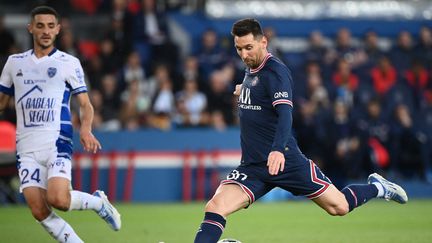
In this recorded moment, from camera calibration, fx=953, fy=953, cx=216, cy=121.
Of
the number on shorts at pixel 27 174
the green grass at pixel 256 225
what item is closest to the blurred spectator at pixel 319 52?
the green grass at pixel 256 225

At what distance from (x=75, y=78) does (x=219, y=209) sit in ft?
6.20

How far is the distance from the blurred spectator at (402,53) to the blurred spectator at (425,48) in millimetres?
173

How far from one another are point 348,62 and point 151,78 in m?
4.60

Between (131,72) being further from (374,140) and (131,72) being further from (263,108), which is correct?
(263,108)

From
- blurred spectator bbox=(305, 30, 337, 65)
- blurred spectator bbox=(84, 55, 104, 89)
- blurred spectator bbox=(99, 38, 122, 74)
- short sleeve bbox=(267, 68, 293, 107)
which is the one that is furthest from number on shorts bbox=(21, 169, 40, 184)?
blurred spectator bbox=(305, 30, 337, 65)

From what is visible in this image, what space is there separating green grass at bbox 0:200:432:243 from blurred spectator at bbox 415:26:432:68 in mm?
5227

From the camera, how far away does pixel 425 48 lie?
21.6 m

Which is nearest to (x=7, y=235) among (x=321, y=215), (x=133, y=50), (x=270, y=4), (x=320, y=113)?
(x=321, y=215)

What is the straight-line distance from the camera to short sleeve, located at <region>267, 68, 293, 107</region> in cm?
845

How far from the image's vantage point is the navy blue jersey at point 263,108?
8570 mm

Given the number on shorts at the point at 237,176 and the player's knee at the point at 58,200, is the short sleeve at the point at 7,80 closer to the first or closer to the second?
the player's knee at the point at 58,200

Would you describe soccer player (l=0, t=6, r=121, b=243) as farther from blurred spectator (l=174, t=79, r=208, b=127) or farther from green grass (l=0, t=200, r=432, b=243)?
blurred spectator (l=174, t=79, r=208, b=127)

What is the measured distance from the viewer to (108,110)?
18297 mm

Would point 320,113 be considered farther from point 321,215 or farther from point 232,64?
point 321,215
